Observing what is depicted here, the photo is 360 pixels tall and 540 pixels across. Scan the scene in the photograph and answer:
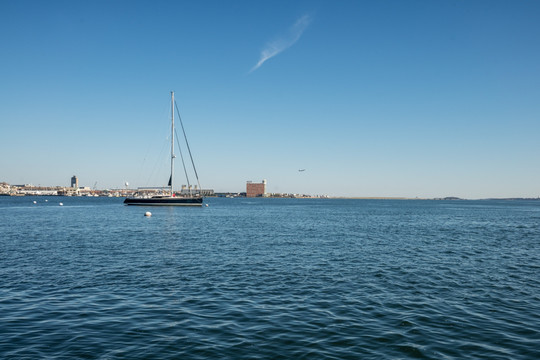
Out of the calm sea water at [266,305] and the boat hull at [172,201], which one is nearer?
the calm sea water at [266,305]

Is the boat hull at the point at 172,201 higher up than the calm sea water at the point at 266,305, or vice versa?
the boat hull at the point at 172,201

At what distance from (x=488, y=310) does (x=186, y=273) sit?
1664 centimetres

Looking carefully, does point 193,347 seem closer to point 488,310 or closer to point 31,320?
point 31,320

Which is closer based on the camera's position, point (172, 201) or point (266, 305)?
point (266, 305)

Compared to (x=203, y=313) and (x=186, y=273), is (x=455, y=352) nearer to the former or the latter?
(x=203, y=313)

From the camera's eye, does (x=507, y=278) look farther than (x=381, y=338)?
Yes

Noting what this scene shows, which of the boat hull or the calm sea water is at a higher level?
the boat hull

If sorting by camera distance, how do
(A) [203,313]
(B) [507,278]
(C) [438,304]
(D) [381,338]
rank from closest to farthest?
(D) [381,338], (A) [203,313], (C) [438,304], (B) [507,278]

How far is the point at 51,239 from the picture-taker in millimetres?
39312

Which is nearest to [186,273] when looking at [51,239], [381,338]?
[381,338]

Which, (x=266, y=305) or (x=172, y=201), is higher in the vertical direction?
(x=172, y=201)

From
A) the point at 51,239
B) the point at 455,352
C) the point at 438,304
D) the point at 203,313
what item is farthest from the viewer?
the point at 51,239

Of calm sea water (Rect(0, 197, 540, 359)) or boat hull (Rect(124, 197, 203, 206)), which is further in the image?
boat hull (Rect(124, 197, 203, 206))

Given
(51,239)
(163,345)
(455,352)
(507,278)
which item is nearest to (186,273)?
(163,345)
